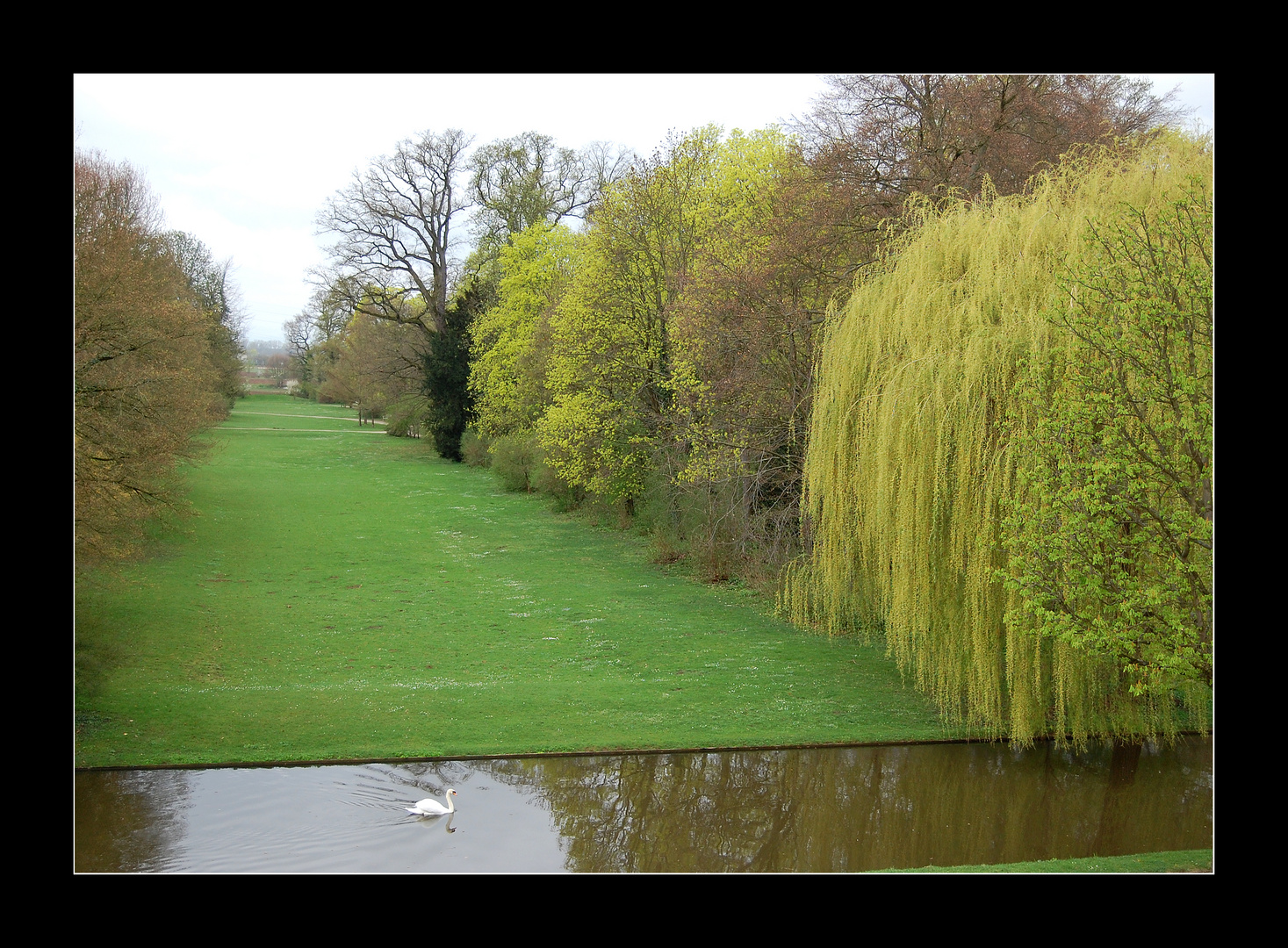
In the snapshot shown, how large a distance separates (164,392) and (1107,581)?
51.2 ft

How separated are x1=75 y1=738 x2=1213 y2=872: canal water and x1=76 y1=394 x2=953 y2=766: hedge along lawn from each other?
698 mm

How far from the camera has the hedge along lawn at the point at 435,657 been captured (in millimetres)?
12547

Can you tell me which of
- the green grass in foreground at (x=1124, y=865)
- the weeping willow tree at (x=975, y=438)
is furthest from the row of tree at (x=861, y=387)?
the green grass in foreground at (x=1124, y=865)

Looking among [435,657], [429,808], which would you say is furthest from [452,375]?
[429,808]

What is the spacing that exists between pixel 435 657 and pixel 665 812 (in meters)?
7.09

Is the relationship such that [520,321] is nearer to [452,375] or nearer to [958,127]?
[452,375]

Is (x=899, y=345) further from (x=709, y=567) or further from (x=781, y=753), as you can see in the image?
(x=709, y=567)

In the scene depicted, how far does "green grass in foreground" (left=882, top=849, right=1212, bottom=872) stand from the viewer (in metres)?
8.45

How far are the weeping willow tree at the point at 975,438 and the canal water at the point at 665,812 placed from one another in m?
0.80

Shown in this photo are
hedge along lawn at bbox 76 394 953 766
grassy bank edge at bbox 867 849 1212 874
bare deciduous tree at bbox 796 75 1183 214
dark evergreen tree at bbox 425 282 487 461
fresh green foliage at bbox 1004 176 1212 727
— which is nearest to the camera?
fresh green foliage at bbox 1004 176 1212 727

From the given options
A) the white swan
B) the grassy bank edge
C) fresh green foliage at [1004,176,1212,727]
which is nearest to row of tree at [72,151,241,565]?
the white swan

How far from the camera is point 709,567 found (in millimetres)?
23328

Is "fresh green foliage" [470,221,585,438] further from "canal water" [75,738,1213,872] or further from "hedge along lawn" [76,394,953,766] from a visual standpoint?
"canal water" [75,738,1213,872]
